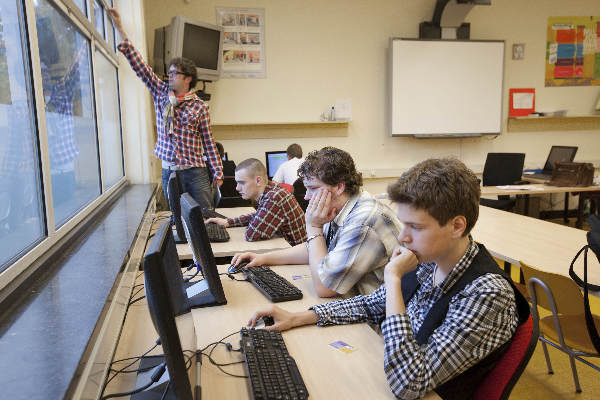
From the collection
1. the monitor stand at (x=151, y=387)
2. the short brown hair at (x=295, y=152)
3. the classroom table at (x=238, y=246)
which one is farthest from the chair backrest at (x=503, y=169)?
the monitor stand at (x=151, y=387)

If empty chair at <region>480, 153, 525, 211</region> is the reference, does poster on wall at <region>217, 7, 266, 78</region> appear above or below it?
above

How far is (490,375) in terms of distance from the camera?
1.16 m

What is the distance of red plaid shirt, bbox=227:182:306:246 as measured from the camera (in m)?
2.74

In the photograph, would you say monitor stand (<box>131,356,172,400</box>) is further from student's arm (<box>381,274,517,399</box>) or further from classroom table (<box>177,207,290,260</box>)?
classroom table (<box>177,207,290,260</box>)

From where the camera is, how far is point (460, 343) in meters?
1.09

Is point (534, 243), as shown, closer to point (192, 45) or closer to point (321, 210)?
point (321, 210)

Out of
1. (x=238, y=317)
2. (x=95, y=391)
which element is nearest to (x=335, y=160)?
(x=238, y=317)

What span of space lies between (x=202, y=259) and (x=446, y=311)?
0.79 meters

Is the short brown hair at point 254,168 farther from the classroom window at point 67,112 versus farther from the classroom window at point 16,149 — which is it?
the classroom window at point 16,149

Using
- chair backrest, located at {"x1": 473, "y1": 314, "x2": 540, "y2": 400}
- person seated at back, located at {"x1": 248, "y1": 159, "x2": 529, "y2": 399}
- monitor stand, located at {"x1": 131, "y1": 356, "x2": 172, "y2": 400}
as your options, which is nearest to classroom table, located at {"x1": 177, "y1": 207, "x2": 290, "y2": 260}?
monitor stand, located at {"x1": 131, "y1": 356, "x2": 172, "y2": 400}

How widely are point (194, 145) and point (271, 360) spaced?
2.65 meters

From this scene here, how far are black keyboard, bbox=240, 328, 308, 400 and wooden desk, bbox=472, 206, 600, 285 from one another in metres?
1.56

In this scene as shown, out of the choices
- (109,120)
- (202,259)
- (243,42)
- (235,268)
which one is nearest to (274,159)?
(243,42)

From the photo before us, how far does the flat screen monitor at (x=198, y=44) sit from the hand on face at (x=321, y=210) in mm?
3497
